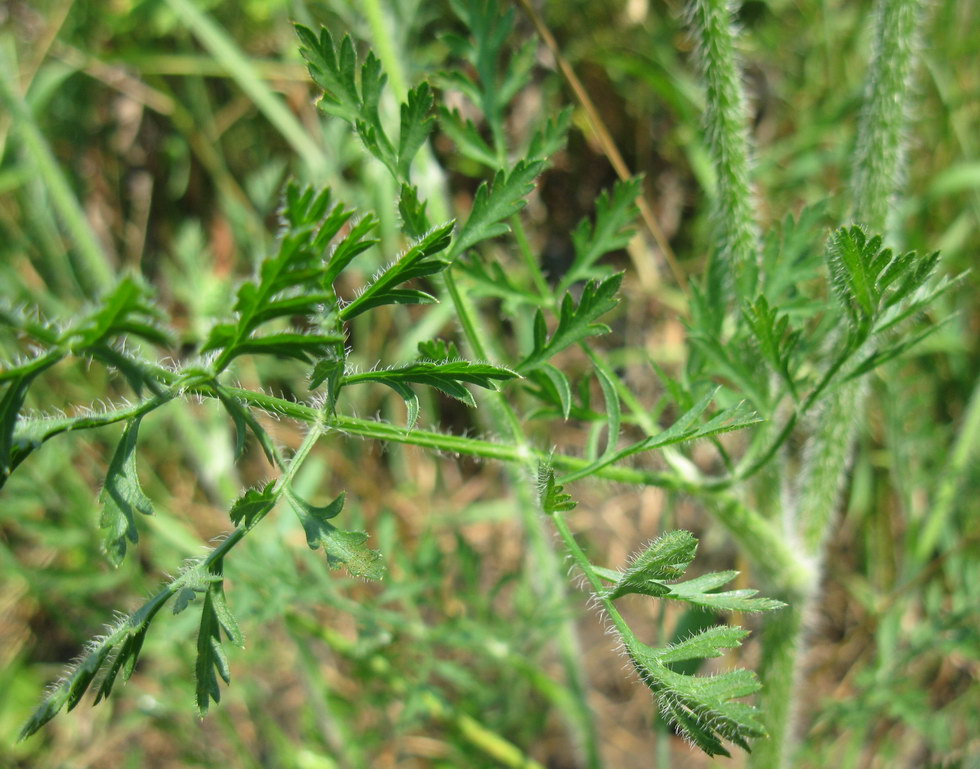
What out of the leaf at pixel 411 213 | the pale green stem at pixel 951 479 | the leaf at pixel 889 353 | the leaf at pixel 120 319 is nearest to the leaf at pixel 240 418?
the leaf at pixel 120 319

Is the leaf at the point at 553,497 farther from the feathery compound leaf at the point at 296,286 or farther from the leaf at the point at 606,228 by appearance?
the leaf at the point at 606,228

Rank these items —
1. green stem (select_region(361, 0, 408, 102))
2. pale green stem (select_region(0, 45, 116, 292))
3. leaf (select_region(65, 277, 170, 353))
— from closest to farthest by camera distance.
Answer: leaf (select_region(65, 277, 170, 353))
green stem (select_region(361, 0, 408, 102))
pale green stem (select_region(0, 45, 116, 292))

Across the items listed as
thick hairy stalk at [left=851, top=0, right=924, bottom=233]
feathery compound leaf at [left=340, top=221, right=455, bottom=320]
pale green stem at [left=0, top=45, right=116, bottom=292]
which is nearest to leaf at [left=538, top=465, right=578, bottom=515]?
feathery compound leaf at [left=340, top=221, right=455, bottom=320]

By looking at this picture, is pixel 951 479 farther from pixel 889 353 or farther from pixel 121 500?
pixel 121 500

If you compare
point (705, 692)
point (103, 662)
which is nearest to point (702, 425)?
point (705, 692)

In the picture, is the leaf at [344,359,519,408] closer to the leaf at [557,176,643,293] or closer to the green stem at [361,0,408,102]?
the leaf at [557,176,643,293]
